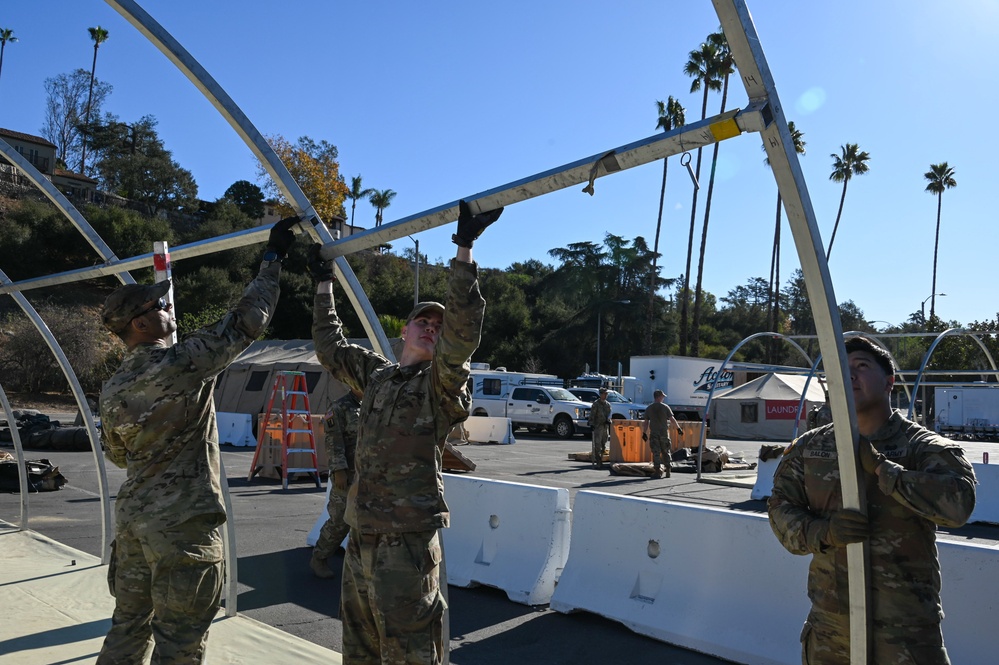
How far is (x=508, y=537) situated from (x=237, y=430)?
53.9ft

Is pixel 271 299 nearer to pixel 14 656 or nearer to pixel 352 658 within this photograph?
pixel 352 658

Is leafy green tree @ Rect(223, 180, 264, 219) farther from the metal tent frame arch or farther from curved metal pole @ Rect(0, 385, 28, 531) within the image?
the metal tent frame arch

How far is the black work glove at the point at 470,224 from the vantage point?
122 inches

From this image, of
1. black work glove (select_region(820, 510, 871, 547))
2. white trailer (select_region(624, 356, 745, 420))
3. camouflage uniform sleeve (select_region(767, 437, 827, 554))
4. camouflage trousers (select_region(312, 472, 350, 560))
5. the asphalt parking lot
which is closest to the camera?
black work glove (select_region(820, 510, 871, 547))

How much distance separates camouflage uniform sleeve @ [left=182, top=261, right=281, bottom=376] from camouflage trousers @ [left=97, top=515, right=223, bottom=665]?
71 cm

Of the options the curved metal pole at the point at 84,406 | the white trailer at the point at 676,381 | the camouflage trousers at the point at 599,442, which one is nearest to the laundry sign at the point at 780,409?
the white trailer at the point at 676,381

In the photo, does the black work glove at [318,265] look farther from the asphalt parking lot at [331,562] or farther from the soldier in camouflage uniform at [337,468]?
the soldier in camouflage uniform at [337,468]

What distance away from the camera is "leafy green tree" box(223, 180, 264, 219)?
63.8 metres

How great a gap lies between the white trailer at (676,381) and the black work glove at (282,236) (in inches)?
1240

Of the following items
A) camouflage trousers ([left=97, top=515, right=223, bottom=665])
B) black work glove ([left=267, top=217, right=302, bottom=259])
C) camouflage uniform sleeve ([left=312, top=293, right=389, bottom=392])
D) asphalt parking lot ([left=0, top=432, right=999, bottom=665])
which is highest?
black work glove ([left=267, top=217, right=302, bottom=259])

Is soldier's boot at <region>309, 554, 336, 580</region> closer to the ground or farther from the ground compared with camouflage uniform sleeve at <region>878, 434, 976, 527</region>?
closer to the ground

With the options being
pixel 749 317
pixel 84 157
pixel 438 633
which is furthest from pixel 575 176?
pixel 749 317

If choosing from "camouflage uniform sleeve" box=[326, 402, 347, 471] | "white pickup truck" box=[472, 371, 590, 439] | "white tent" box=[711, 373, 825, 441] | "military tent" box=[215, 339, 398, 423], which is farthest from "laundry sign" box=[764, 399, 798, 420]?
"camouflage uniform sleeve" box=[326, 402, 347, 471]

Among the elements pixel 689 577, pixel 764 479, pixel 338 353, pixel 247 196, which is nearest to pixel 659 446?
pixel 764 479
